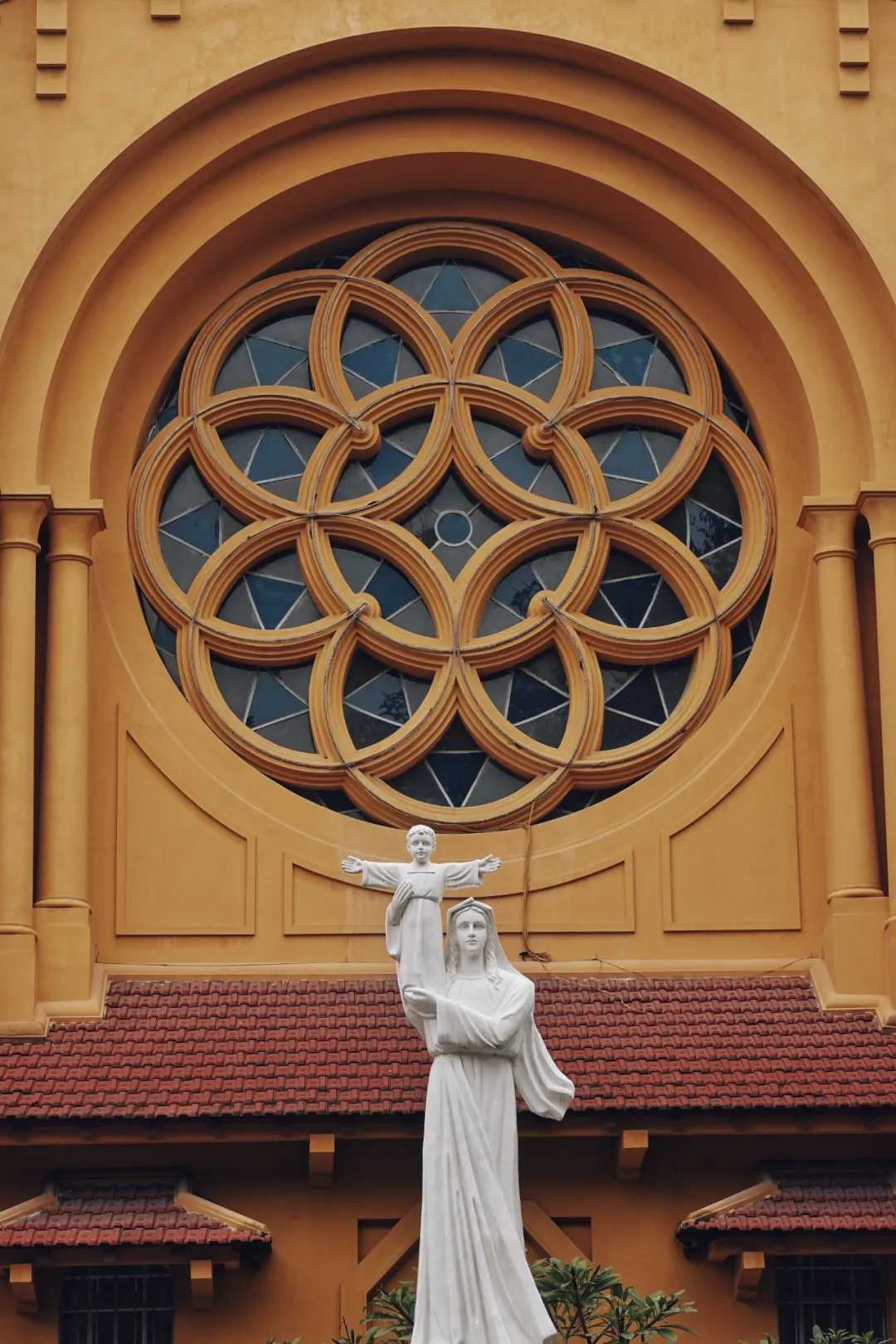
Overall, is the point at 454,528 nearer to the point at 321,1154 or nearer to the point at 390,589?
the point at 390,589

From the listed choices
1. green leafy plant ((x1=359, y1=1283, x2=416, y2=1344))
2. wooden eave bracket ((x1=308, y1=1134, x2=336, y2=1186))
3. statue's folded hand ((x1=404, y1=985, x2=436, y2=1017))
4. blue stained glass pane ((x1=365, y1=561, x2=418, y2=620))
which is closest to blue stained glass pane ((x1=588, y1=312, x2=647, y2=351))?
blue stained glass pane ((x1=365, y1=561, x2=418, y2=620))

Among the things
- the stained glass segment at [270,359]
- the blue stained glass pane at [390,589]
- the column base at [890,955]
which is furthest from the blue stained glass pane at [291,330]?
the column base at [890,955]

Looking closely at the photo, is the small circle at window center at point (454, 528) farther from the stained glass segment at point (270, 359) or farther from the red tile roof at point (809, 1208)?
the red tile roof at point (809, 1208)

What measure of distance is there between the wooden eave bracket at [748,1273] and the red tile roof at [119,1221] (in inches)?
105

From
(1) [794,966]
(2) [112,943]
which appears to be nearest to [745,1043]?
(1) [794,966]

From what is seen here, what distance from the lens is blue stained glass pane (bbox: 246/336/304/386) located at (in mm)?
23078

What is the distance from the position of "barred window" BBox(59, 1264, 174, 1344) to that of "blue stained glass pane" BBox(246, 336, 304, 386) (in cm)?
622

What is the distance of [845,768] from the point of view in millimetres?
21516

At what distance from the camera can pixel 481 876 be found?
20188 millimetres

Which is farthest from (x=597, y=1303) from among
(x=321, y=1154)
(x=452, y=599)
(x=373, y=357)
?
(x=373, y=357)

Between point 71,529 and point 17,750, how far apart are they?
60.2 inches

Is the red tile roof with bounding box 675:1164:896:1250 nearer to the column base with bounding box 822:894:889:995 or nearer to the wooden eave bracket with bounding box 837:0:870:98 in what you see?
the column base with bounding box 822:894:889:995

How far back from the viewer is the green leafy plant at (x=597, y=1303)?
18.6 m

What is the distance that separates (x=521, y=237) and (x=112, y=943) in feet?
18.3
